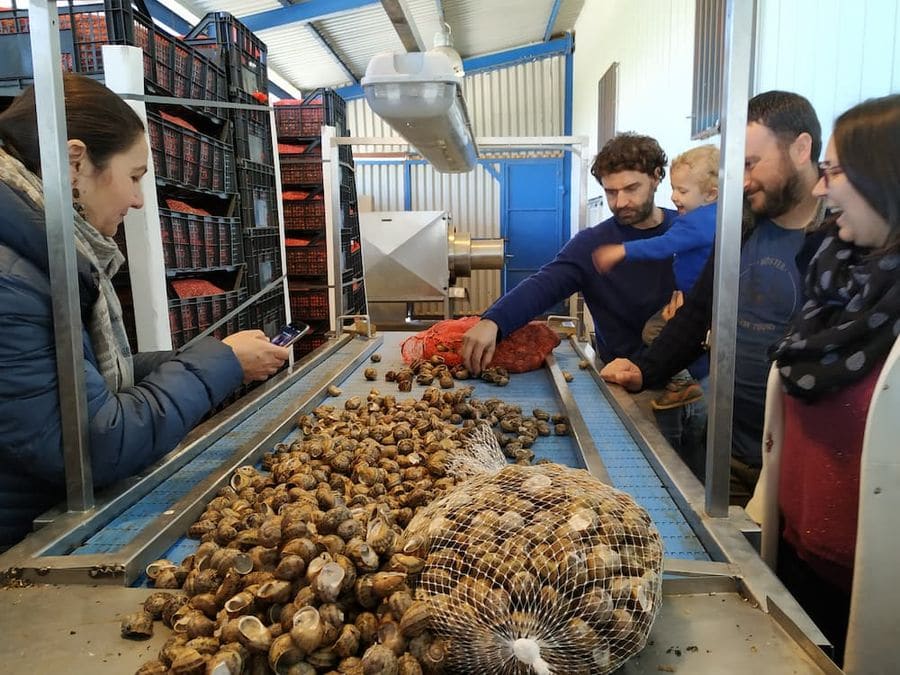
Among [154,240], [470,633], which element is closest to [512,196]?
[154,240]

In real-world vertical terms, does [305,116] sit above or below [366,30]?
below

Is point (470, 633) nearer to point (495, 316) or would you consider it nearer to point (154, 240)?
point (495, 316)

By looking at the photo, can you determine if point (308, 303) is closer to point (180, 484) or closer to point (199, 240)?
point (199, 240)

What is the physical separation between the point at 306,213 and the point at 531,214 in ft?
19.9

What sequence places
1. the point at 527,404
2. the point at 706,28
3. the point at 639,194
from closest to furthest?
the point at 527,404
the point at 639,194
the point at 706,28

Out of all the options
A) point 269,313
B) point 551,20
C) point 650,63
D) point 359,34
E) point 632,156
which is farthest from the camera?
point 551,20

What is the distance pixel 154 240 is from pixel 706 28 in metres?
3.38

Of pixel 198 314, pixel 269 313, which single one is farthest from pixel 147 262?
pixel 269 313

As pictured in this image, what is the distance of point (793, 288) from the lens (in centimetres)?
184

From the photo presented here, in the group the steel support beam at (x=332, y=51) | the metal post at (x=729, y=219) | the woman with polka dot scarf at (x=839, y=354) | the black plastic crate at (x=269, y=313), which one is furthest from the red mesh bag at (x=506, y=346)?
the steel support beam at (x=332, y=51)

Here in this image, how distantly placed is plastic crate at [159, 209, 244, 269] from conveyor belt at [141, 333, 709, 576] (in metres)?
1.38

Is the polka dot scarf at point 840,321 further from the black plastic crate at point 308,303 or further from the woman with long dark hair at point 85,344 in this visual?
the black plastic crate at point 308,303

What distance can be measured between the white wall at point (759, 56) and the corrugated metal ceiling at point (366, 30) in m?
1.15

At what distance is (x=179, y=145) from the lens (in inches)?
152
